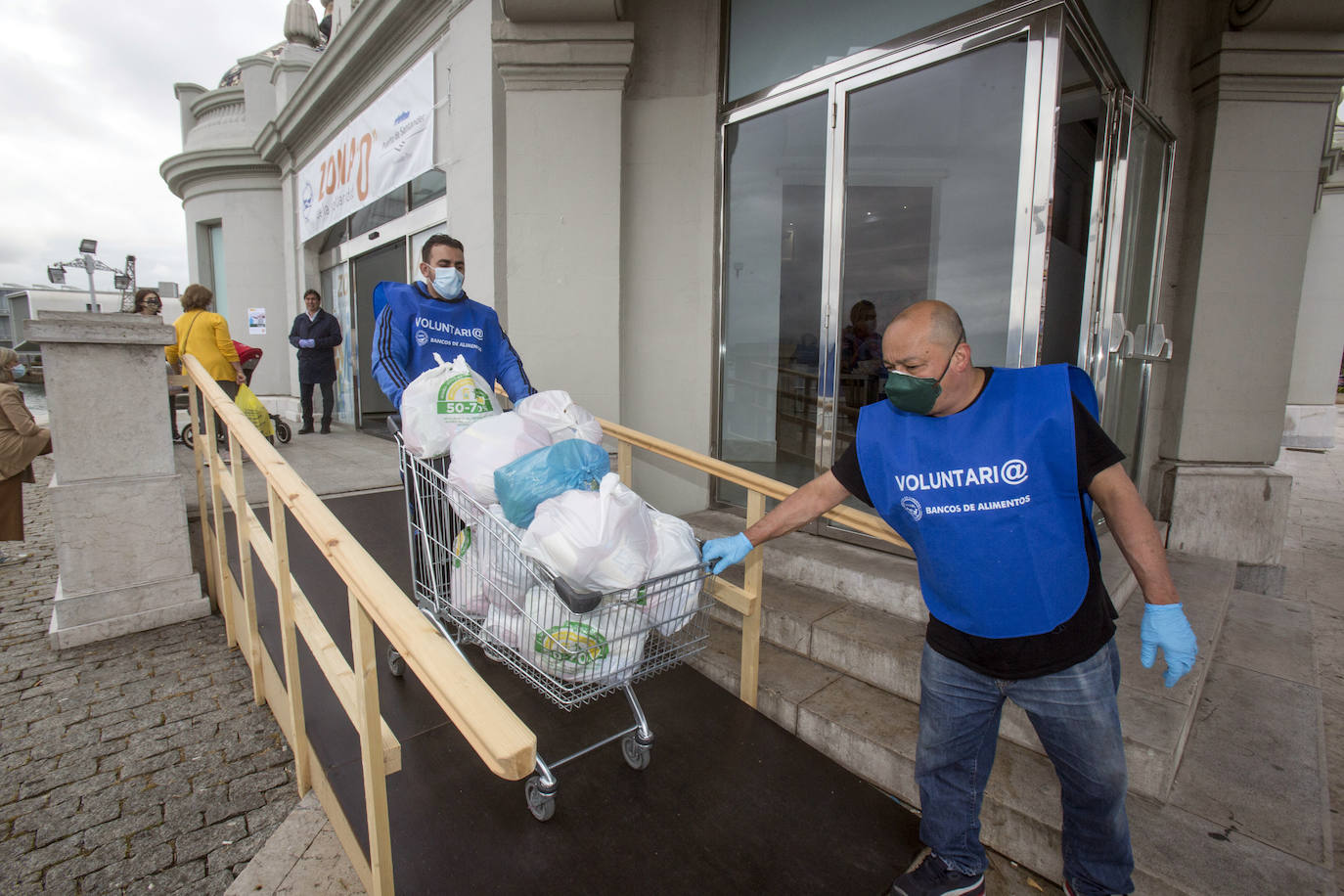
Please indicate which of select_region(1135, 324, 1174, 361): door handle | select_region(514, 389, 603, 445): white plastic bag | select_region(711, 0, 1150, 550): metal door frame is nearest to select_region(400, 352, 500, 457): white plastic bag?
select_region(514, 389, 603, 445): white plastic bag

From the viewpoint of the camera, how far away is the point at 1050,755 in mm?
1821

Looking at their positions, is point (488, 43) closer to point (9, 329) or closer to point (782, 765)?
point (782, 765)

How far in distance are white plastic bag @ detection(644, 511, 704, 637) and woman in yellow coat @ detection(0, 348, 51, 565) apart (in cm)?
508

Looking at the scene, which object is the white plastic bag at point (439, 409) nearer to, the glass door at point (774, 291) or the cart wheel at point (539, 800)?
the cart wheel at point (539, 800)

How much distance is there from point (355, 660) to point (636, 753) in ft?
4.13

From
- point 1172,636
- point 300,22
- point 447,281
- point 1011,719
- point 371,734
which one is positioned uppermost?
point 300,22

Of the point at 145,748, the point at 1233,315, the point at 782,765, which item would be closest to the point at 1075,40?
the point at 1233,315

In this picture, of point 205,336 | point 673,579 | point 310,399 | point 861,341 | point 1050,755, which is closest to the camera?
point 1050,755

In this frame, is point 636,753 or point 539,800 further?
point 636,753

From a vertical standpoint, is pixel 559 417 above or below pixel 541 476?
above

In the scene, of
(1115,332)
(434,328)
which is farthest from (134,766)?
(1115,332)

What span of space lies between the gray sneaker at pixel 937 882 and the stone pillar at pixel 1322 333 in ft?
50.6

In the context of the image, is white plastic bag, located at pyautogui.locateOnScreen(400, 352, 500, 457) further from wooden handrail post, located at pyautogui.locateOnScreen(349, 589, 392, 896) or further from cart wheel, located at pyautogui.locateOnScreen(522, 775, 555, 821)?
cart wheel, located at pyautogui.locateOnScreen(522, 775, 555, 821)

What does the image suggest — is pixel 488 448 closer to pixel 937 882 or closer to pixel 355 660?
pixel 355 660
